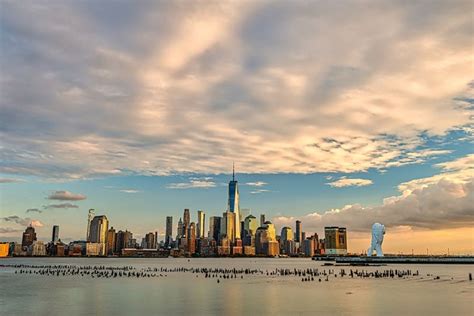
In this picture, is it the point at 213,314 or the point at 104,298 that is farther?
the point at 104,298

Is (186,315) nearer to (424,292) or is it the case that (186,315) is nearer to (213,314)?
(213,314)

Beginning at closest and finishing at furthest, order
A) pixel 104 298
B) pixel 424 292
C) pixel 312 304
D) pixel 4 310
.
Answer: pixel 4 310
pixel 312 304
pixel 104 298
pixel 424 292

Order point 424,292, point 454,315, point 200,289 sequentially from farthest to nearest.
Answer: point 200,289
point 424,292
point 454,315

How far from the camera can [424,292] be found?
92375mm

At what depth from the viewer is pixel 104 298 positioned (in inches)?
3228

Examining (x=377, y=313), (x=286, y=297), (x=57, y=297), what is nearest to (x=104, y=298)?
(x=57, y=297)

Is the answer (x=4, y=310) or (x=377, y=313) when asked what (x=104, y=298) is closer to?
(x=4, y=310)

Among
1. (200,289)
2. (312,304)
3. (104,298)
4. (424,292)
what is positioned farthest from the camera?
(200,289)

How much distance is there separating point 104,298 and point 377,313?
48688 millimetres

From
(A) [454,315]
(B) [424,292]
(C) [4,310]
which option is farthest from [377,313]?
(C) [4,310]

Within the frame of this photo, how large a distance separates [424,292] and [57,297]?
7402 centimetres

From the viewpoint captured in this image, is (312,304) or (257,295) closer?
(312,304)

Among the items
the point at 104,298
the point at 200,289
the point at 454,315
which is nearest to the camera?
the point at 454,315

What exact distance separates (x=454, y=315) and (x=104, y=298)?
58.8 metres
